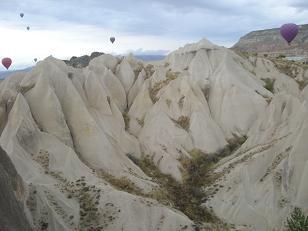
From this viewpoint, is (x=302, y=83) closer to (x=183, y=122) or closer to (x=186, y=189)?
(x=183, y=122)

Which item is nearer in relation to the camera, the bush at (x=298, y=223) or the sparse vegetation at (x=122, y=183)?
the bush at (x=298, y=223)

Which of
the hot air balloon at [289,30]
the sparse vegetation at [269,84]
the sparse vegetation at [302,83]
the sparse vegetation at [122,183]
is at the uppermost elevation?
the hot air balloon at [289,30]

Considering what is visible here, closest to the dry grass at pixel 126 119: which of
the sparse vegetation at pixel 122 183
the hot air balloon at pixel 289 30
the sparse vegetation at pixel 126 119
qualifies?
the sparse vegetation at pixel 126 119

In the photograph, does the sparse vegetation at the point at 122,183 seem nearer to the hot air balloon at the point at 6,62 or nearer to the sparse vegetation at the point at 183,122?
the sparse vegetation at the point at 183,122

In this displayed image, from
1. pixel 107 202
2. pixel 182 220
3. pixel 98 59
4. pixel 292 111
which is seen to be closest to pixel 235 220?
pixel 182 220

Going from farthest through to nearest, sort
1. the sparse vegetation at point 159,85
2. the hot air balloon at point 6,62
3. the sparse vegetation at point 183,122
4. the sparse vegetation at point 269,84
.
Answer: the sparse vegetation at point 269,84, the hot air balloon at point 6,62, the sparse vegetation at point 159,85, the sparse vegetation at point 183,122

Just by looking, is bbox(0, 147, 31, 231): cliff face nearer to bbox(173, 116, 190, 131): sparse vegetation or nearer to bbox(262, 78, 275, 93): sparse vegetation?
bbox(173, 116, 190, 131): sparse vegetation

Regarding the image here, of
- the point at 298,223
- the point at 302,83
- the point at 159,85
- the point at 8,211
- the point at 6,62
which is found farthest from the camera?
the point at 302,83

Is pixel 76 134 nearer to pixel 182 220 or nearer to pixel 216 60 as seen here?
pixel 182 220

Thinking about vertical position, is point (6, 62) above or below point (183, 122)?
above

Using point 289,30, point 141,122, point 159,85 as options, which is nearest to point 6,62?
point 141,122
